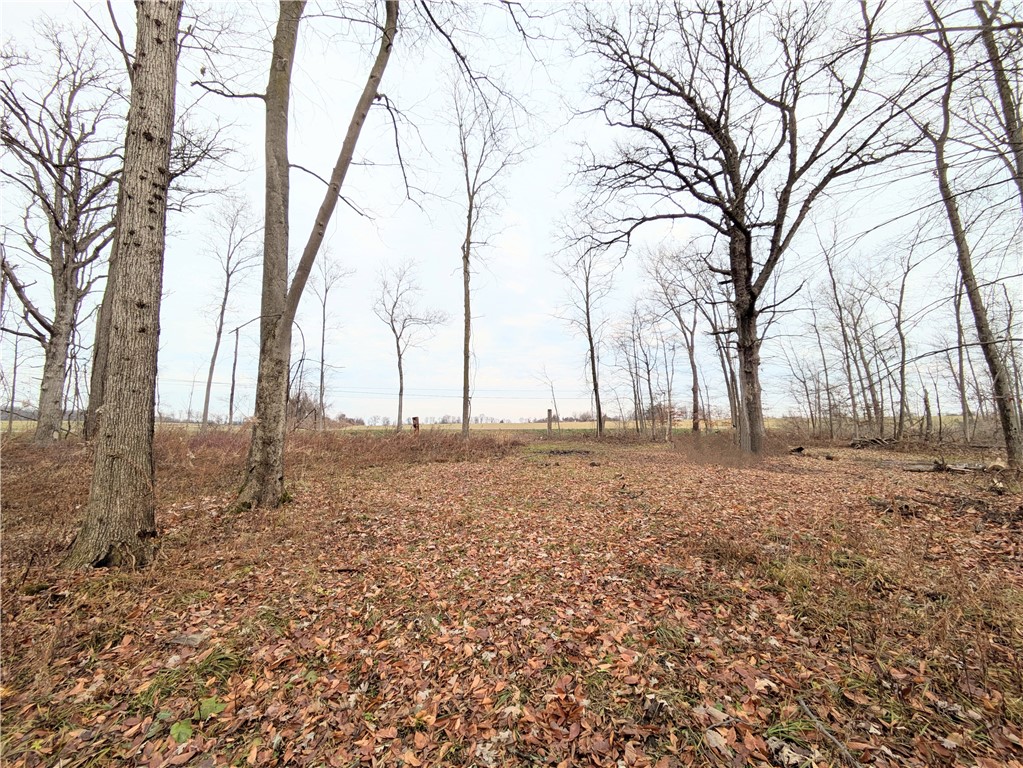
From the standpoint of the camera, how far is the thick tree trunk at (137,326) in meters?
3.57

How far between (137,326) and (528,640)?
4724 mm

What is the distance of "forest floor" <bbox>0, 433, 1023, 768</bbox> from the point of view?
200cm

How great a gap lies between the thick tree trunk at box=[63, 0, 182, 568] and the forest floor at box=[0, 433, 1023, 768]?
0.40 metres

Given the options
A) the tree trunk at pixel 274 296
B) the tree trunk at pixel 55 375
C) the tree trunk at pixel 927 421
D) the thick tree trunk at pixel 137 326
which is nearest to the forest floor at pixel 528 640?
the thick tree trunk at pixel 137 326

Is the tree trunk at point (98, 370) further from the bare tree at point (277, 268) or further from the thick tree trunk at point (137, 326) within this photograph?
the thick tree trunk at point (137, 326)

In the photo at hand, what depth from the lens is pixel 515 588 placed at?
12.0 ft

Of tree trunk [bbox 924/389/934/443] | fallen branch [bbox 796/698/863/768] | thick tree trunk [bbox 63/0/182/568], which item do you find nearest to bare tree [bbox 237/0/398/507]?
thick tree trunk [bbox 63/0/182/568]

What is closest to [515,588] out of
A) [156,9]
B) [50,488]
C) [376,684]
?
[376,684]

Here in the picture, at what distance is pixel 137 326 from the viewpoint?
3.74 m

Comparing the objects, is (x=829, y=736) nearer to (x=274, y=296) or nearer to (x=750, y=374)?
(x=274, y=296)

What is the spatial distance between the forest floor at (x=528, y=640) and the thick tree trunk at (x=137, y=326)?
0.40 meters

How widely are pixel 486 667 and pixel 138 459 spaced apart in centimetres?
391

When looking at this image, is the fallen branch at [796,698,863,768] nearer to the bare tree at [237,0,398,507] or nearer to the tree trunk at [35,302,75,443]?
the bare tree at [237,0,398,507]

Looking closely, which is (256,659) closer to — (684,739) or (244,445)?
(684,739)
